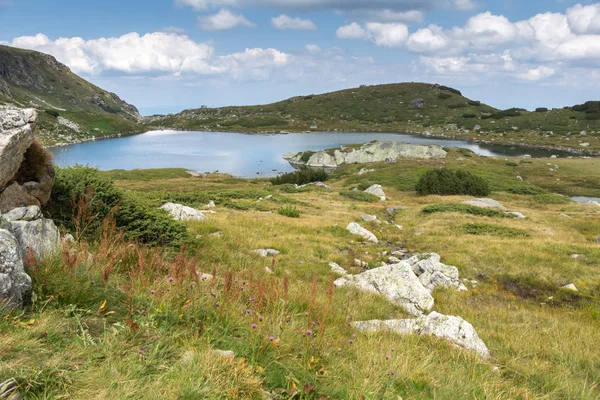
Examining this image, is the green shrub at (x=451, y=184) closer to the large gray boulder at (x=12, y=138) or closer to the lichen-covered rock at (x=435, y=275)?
the lichen-covered rock at (x=435, y=275)

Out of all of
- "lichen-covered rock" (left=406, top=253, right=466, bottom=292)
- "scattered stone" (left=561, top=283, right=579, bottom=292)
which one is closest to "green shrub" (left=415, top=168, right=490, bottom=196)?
"scattered stone" (left=561, top=283, right=579, bottom=292)

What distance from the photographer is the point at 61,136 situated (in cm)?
13225

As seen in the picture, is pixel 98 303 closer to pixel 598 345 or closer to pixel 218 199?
pixel 598 345

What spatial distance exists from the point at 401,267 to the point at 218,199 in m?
18.6

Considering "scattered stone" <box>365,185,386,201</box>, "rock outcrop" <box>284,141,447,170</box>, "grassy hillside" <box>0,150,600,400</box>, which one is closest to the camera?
"grassy hillside" <box>0,150,600,400</box>

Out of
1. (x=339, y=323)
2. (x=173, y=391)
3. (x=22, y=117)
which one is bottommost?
(x=339, y=323)

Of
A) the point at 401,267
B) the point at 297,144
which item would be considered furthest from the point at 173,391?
the point at 297,144

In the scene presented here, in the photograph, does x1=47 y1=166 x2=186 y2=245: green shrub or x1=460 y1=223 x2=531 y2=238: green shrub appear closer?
x1=47 y1=166 x2=186 y2=245: green shrub

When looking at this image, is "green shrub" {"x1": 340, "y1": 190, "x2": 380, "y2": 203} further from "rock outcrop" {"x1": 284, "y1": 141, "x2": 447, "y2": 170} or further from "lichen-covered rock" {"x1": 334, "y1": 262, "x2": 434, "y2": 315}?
"rock outcrop" {"x1": 284, "y1": 141, "x2": 447, "y2": 170}

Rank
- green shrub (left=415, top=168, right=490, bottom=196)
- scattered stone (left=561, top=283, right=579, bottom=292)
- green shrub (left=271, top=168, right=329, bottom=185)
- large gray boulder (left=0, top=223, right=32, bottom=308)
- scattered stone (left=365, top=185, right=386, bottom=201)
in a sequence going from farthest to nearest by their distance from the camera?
green shrub (left=271, top=168, right=329, bottom=185)
scattered stone (left=365, top=185, right=386, bottom=201)
green shrub (left=415, top=168, right=490, bottom=196)
scattered stone (left=561, top=283, right=579, bottom=292)
large gray boulder (left=0, top=223, right=32, bottom=308)

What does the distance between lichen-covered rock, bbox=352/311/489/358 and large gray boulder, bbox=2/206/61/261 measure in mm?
5172

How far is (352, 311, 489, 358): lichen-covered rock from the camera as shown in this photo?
619cm

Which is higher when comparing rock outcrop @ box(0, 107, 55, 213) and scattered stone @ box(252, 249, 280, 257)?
rock outcrop @ box(0, 107, 55, 213)

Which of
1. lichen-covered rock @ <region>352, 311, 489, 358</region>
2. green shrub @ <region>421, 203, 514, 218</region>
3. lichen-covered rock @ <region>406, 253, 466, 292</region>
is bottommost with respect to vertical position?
green shrub @ <region>421, 203, 514, 218</region>
